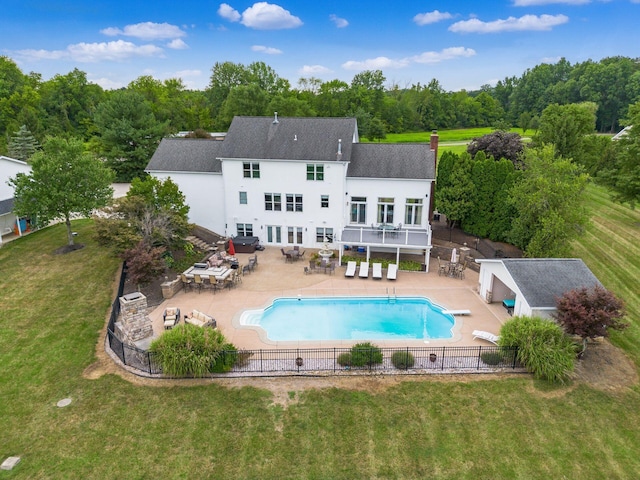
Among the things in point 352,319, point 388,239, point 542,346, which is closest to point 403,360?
point 352,319

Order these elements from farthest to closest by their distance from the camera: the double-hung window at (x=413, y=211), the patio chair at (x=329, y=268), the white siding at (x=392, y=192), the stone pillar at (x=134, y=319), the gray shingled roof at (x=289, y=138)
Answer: the gray shingled roof at (x=289, y=138) < the double-hung window at (x=413, y=211) < the white siding at (x=392, y=192) < the patio chair at (x=329, y=268) < the stone pillar at (x=134, y=319)

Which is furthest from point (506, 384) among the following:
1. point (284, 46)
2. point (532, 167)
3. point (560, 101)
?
point (560, 101)

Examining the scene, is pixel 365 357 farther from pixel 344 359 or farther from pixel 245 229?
pixel 245 229

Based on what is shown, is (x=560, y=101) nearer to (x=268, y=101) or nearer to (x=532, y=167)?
(x=268, y=101)

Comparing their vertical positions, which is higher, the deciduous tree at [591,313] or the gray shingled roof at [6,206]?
the gray shingled roof at [6,206]

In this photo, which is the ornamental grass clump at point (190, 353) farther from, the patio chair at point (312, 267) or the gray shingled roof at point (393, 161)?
the gray shingled roof at point (393, 161)

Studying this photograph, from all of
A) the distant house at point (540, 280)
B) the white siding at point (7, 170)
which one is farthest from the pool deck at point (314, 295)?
the white siding at point (7, 170)

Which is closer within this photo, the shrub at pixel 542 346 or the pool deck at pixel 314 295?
the shrub at pixel 542 346
